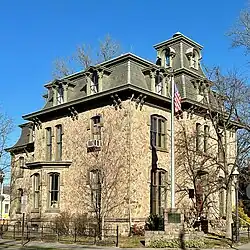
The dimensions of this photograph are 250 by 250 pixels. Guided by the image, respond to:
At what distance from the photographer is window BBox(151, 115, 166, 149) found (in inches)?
1179

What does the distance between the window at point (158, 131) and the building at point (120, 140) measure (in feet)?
0.20

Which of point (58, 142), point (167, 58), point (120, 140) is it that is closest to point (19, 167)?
point (58, 142)

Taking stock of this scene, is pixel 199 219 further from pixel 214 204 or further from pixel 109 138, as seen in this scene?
pixel 109 138

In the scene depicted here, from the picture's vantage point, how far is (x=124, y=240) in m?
24.6

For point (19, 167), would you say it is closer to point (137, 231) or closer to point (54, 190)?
point (54, 190)

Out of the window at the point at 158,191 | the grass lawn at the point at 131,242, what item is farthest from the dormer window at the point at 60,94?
the grass lawn at the point at 131,242

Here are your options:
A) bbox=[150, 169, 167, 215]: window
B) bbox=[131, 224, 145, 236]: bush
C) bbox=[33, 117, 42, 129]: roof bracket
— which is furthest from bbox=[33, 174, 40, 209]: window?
bbox=[131, 224, 145, 236]: bush

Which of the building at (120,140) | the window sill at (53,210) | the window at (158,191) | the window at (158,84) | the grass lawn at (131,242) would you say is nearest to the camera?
the grass lawn at (131,242)

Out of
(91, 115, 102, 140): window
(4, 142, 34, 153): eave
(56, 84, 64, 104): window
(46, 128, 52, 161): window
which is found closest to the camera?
(91, 115, 102, 140): window

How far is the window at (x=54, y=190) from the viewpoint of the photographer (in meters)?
31.5

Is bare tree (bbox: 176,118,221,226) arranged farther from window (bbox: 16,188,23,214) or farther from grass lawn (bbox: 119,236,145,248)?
window (bbox: 16,188,23,214)

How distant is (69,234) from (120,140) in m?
6.97

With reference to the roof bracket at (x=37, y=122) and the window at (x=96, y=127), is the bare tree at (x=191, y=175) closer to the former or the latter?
the window at (x=96, y=127)

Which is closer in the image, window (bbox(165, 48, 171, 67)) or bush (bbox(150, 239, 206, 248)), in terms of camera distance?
bush (bbox(150, 239, 206, 248))
